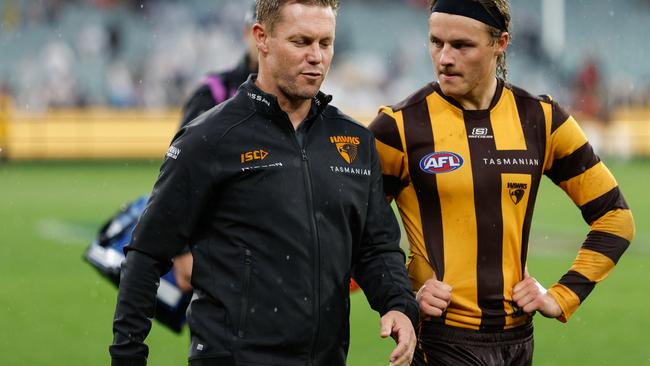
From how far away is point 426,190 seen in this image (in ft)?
13.6

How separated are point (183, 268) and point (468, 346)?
135cm

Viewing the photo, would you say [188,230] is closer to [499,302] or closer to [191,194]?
[191,194]

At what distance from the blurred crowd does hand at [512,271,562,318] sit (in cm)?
2512

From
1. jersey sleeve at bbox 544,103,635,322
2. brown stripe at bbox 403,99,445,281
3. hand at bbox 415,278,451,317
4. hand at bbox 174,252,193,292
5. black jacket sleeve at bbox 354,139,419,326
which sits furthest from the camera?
hand at bbox 174,252,193,292

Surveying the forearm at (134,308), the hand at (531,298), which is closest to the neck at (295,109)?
the forearm at (134,308)

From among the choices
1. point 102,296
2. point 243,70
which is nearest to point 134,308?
point 243,70

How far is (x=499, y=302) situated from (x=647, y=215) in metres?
12.8

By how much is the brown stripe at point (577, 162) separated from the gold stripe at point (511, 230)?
0.59 feet

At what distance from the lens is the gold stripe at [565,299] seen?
4.22 m

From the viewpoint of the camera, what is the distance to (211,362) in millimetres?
3672

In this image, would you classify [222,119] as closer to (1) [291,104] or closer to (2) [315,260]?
(1) [291,104]

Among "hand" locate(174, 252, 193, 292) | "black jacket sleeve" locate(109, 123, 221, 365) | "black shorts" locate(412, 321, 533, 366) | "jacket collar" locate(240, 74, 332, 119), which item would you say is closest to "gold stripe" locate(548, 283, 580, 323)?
"black shorts" locate(412, 321, 533, 366)

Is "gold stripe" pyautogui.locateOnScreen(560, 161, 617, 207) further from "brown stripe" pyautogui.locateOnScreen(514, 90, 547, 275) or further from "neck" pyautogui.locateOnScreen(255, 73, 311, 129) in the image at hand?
"neck" pyautogui.locateOnScreen(255, 73, 311, 129)

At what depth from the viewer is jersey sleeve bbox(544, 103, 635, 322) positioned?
4.23 meters
